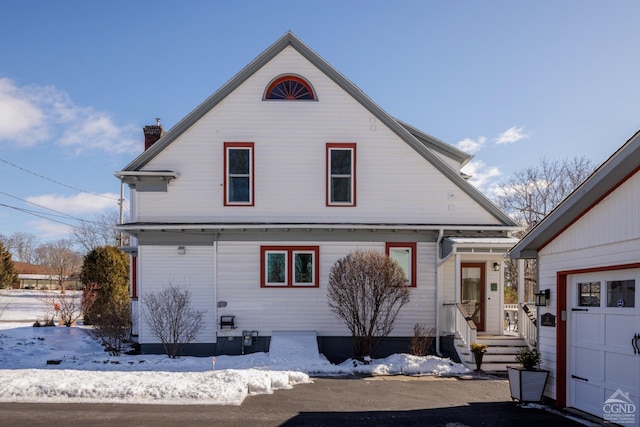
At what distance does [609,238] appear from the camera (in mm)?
7191

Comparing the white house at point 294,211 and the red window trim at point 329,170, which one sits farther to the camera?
the red window trim at point 329,170

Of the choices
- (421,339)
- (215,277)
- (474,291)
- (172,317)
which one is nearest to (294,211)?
(215,277)

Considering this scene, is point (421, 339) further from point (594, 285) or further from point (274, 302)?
point (594, 285)

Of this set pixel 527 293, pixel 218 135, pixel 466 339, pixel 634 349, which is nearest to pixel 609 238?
pixel 634 349

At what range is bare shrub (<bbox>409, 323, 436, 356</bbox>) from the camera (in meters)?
13.2

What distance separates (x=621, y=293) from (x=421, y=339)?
7.04 meters

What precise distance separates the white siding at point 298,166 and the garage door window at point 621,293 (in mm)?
7051

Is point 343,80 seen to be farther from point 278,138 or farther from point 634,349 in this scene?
point 634,349

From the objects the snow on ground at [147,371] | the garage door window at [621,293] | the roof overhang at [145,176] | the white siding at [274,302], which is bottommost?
the snow on ground at [147,371]

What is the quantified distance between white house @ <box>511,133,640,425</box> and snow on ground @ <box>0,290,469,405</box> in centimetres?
402

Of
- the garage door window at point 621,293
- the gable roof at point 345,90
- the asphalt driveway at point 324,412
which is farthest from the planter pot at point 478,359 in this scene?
the garage door window at point 621,293

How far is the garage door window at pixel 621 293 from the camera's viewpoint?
6922 mm

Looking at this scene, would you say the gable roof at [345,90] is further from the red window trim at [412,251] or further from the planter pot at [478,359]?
the planter pot at [478,359]

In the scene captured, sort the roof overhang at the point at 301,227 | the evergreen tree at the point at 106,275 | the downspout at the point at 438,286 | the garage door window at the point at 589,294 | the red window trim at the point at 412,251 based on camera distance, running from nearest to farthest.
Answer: the garage door window at the point at 589,294 < the roof overhang at the point at 301,227 < the downspout at the point at 438,286 < the red window trim at the point at 412,251 < the evergreen tree at the point at 106,275
